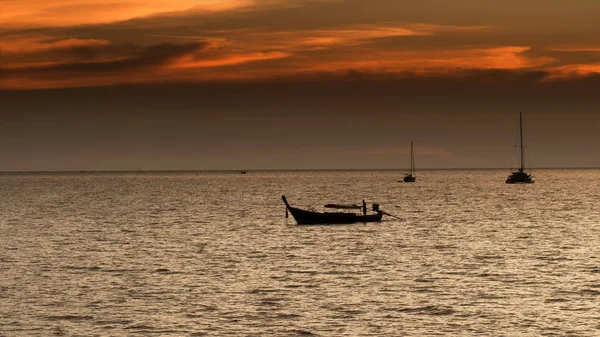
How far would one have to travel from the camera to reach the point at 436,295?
148 ft

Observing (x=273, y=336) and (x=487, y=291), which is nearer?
(x=273, y=336)

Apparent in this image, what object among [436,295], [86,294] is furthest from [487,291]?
[86,294]

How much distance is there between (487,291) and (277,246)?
27715mm

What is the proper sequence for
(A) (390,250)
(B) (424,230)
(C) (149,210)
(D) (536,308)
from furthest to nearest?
(C) (149,210) → (B) (424,230) → (A) (390,250) → (D) (536,308)

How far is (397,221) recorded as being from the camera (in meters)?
104

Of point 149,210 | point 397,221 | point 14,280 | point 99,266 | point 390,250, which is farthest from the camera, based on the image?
point 149,210

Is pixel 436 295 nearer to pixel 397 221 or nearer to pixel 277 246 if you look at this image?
pixel 277 246

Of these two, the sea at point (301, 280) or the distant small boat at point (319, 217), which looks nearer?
the sea at point (301, 280)

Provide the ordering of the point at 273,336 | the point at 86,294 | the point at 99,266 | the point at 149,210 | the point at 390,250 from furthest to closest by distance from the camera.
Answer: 1. the point at 149,210
2. the point at 390,250
3. the point at 99,266
4. the point at 86,294
5. the point at 273,336

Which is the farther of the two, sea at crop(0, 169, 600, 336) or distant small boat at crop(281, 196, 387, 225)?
distant small boat at crop(281, 196, 387, 225)

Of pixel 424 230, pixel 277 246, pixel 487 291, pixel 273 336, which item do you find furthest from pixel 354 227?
pixel 273 336

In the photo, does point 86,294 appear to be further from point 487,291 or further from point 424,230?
point 424,230

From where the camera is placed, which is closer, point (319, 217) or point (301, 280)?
point (301, 280)

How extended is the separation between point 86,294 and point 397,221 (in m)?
62.9
